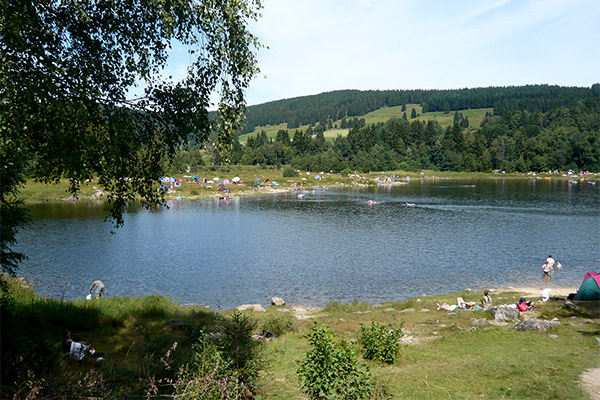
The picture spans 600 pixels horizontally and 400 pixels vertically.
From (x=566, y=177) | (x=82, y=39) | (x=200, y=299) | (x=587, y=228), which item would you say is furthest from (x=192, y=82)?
(x=566, y=177)

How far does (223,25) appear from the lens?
9.97 m

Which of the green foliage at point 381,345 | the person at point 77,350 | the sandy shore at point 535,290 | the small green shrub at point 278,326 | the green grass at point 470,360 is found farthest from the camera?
the sandy shore at point 535,290

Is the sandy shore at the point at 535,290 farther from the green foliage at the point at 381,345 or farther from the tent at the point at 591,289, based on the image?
the green foliage at the point at 381,345

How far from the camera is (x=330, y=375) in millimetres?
8117

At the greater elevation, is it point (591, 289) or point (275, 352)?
point (275, 352)

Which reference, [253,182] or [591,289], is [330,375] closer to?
[591,289]

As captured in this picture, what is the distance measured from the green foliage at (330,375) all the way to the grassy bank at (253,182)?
2788 inches

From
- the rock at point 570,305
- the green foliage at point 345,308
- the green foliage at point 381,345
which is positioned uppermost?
the green foliage at point 381,345

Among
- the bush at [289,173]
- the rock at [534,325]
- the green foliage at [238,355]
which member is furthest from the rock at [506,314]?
the bush at [289,173]

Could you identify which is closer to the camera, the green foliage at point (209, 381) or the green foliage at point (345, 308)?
the green foliage at point (209, 381)

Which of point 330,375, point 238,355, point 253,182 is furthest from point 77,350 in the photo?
point 253,182

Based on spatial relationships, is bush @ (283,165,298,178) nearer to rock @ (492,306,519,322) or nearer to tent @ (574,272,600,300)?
tent @ (574,272,600,300)

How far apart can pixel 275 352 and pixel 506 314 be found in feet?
36.5

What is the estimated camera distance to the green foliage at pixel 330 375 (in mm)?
7970
